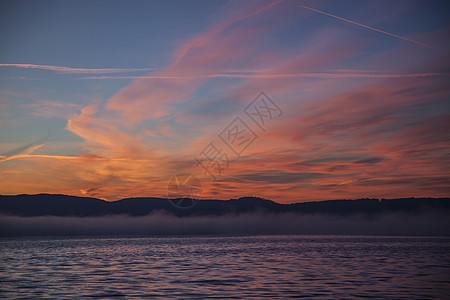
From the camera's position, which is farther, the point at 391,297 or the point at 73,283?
the point at 73,283

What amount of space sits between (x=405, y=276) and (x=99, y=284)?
1297 inches

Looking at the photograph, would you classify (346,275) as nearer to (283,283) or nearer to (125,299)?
(283,283)

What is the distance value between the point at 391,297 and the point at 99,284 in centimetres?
2686

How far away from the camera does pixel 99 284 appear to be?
40.5 metres

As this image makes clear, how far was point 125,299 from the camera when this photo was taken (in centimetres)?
3175

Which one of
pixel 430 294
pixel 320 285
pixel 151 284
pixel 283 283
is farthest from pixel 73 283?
pixel 430 294

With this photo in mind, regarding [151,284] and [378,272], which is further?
[378,272]

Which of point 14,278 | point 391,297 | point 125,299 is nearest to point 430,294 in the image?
point 391,297

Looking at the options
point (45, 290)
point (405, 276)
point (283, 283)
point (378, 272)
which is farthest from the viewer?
point (378, 272)

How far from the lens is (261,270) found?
172 ft

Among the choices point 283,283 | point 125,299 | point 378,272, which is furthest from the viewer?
point 378,272

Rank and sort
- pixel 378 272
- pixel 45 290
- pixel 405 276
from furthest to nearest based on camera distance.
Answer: pixel 378 272, pixel 405 276, pixel 45 290

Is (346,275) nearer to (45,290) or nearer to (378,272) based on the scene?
(378,272)

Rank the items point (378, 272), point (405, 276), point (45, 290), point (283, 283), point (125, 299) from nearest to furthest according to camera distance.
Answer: point (125, 299), point (45, 290), point (283, 283), point (405, 276), point (378, 272)
